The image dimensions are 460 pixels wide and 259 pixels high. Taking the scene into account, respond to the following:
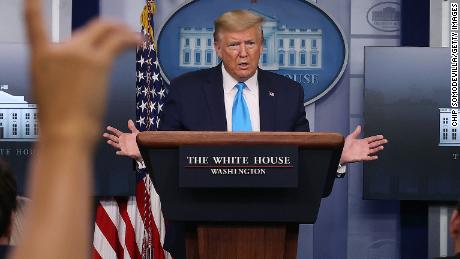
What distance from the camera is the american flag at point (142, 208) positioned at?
16.2 feet

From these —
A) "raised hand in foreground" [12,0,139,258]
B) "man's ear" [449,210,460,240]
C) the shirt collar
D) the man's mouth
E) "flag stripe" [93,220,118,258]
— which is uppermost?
the man's mouth

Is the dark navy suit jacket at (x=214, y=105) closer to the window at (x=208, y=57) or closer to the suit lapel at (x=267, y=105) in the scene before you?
the suit lapel at (x=267, y=105)

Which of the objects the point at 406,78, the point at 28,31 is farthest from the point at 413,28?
the point at 28,31

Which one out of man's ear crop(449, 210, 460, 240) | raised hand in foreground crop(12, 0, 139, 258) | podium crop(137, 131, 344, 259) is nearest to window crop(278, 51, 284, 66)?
podium crop(137, 131, 344, 259)

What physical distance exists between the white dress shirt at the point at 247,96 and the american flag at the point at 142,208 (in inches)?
65.4

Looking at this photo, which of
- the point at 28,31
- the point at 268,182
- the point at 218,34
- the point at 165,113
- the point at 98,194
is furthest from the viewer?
the point at 98,194

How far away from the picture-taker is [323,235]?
5293 millimetres

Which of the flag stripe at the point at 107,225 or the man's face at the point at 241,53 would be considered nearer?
the man's face at the point at 241,53

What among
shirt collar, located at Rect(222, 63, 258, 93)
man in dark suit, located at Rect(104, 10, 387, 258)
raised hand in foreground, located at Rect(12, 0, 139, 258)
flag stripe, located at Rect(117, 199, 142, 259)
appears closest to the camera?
raised hand in foreground, located at Rect(12, 0, 139, 258)

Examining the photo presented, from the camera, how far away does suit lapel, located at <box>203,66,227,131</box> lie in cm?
302

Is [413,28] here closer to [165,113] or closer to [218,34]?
[218,34]

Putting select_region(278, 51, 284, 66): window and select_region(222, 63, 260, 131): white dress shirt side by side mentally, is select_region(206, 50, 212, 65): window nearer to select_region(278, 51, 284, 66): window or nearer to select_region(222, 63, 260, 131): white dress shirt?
select_region(278, 51, 284, 66): window

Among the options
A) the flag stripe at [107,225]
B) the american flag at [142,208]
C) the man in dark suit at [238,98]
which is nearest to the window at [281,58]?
the american flag at [142,208]

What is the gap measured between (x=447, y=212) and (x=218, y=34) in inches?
102
